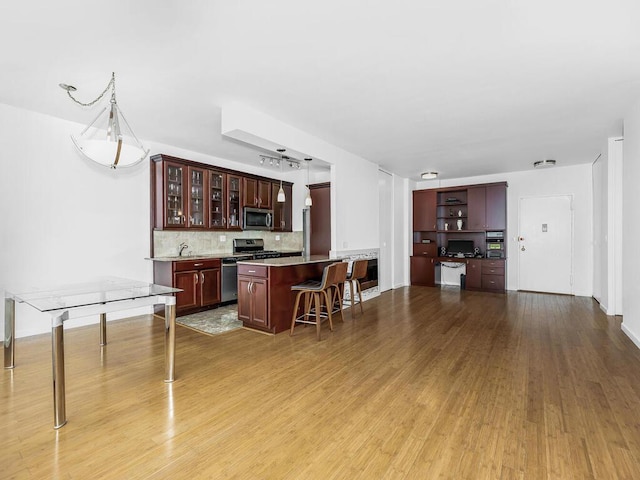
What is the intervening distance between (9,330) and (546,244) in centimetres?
877

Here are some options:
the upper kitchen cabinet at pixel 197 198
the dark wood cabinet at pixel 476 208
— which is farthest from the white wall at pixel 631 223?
the upper kitchen cabinet at pixel 197 198

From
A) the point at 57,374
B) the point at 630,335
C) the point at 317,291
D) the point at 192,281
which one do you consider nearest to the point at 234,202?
the point at 192,281

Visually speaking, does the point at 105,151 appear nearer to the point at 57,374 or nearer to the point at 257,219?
the point at 57,374

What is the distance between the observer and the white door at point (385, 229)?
710 centimetres

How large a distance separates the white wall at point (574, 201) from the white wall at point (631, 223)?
291 cm

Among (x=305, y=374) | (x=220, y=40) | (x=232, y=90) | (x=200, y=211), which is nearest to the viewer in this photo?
(x=220, y=40)

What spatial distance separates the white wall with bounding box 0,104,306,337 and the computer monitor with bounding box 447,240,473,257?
6.65m

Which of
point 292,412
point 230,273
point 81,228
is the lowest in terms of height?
point 292,412

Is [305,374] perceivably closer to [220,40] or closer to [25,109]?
[220,40]

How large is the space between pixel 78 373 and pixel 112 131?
2.15 m

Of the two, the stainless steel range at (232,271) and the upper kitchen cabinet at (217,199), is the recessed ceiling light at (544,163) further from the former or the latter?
the upper kitchen cabinet at (217,199)

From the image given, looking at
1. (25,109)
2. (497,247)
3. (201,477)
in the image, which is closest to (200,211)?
(25,109)

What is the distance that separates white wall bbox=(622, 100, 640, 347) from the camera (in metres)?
3.56

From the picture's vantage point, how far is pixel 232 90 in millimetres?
3309
